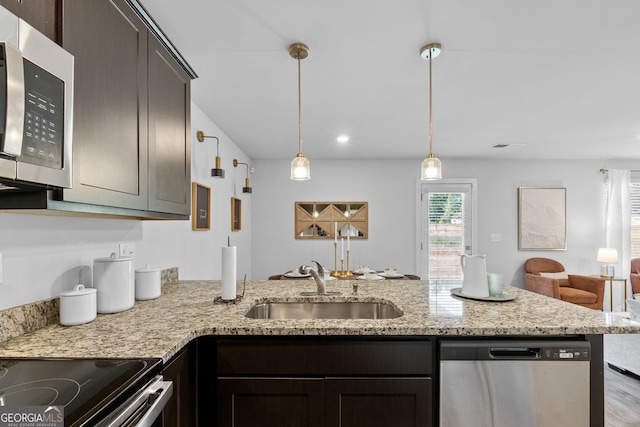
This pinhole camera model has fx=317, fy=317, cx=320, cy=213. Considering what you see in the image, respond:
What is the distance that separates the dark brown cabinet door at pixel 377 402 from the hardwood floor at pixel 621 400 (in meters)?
1.89

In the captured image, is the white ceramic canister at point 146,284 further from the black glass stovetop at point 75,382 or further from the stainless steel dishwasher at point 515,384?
the stainless steel dishwasher at point 515,384

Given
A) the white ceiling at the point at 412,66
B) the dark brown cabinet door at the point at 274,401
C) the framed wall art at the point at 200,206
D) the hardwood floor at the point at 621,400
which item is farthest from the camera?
the framed wall art at the point at 200,206

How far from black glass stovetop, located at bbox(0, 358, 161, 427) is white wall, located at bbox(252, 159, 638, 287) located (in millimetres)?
4133

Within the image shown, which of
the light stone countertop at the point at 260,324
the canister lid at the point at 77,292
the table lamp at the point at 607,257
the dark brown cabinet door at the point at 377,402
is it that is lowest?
the dark brown cabinet door at the point at 377,402

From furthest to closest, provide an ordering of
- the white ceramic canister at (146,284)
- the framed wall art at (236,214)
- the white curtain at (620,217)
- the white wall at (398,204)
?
the white wall at (398,204) → the white curtain at (620,217) → the framed wall art at (236,214) → the white ceramic canister at (146,284)

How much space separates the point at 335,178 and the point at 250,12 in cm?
360

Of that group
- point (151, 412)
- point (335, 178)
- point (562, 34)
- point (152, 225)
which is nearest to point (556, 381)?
point (151, 412)

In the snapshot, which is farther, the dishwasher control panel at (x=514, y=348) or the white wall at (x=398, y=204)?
the white wall at (x=398, y=204)

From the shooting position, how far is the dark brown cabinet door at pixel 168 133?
1.45m

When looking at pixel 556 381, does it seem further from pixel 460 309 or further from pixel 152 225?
pixel 152 225

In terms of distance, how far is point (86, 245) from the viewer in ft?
4.87

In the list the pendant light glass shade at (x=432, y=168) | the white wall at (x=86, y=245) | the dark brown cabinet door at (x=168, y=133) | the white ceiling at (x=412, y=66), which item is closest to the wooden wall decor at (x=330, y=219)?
the white ceiling at (x=412, y=66)

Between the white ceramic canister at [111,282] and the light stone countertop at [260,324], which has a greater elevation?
the white ceramic canister at [111,282]

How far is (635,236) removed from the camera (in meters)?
4.94
